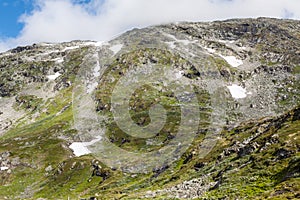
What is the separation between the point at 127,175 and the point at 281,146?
90759mm

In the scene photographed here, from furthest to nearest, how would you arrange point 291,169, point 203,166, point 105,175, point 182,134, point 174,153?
1. point 182,134
2. point 105,175
3. point 174,153
4. point 203,166
5. point 291,169

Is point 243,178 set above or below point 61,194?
above

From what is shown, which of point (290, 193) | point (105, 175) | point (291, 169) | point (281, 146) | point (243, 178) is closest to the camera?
point (290, 193)

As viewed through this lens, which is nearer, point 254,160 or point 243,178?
point 243,178

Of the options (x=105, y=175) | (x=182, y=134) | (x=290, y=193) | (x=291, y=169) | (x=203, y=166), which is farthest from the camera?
(x=182, y=134)

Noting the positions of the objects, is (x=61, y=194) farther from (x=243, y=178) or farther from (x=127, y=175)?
(x=243, y=178)

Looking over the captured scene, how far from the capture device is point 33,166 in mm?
194250

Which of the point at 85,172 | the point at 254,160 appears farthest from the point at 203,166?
the point at 85,172

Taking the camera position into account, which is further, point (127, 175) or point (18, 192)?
point (18, 192)

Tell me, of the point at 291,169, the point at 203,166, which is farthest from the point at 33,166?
the point at 291,169

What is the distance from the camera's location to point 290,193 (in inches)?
1810

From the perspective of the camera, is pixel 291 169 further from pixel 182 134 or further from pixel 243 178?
pixel 182 134

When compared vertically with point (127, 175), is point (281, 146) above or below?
above

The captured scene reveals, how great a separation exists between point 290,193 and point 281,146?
27533 mm
